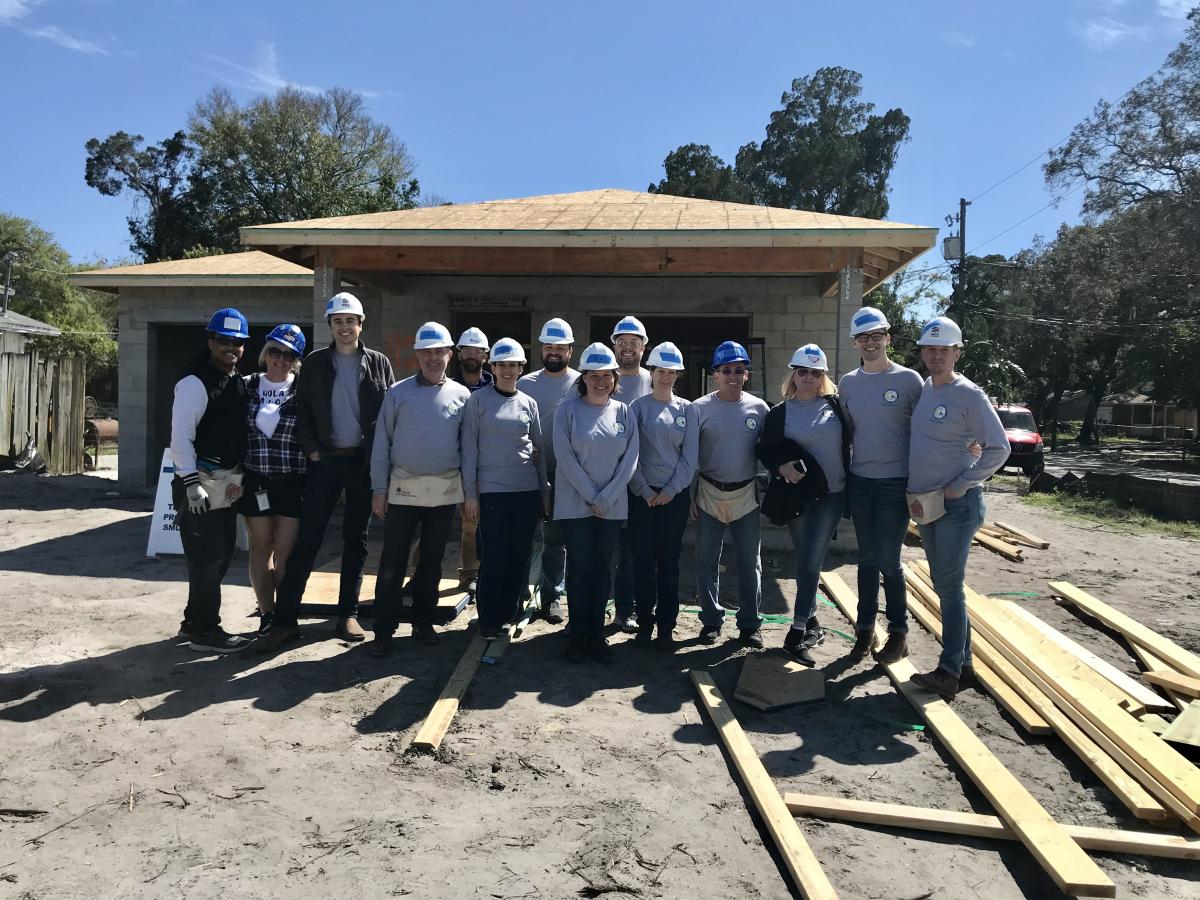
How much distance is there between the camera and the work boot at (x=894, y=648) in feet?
15.4

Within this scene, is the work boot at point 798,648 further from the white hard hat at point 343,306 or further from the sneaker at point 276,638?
the white hard hat at point 343,306

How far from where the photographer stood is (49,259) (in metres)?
41.6

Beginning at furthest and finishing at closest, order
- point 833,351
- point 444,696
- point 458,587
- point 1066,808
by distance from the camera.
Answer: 1. point 833,351
2. point 458,587
3. point 444,696
4. point 1066,808

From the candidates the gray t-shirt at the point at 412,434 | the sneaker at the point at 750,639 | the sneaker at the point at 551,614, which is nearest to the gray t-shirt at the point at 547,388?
the gray t-shirt at the point at 412,434

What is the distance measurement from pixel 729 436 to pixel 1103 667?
253 cm

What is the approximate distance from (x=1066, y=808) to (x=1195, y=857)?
447 millimetres

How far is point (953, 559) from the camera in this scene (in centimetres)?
420

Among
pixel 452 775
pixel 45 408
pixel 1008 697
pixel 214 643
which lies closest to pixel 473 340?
pixel 214 643

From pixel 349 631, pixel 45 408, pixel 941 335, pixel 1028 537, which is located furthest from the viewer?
pixel 45 408

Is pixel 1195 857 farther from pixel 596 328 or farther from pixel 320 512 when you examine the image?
pixel 596 328

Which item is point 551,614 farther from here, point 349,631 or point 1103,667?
point 1103,667

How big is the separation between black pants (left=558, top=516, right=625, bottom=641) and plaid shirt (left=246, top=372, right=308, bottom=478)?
167 cm

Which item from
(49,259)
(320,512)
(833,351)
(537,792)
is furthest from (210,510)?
(49,259)

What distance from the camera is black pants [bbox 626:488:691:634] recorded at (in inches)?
191
